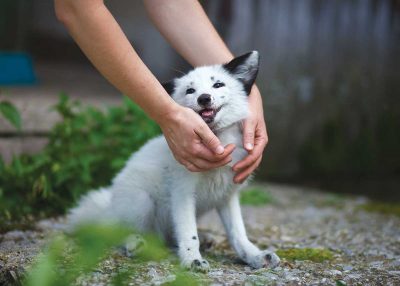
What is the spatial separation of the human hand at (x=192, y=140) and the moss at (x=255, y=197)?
6.49 feet

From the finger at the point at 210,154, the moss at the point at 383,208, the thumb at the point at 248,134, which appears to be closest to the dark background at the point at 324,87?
the moss at the point at 383,208

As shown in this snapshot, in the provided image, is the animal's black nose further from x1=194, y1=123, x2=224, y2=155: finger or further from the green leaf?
the green leaf

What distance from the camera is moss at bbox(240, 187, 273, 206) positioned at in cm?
400

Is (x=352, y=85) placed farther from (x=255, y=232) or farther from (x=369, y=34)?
(x=255, y=232)

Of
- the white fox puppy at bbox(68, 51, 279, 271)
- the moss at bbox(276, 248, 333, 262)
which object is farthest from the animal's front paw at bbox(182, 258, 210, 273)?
the moss at bbox(276, 248, 333, 262)

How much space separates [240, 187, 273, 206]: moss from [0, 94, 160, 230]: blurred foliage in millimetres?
869

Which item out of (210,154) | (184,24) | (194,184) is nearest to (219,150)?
(210,154)

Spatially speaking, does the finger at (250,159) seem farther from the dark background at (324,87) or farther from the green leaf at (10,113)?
the dark background at (324,87)

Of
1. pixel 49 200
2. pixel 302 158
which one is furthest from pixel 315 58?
pixel 49 200

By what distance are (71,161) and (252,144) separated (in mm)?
1548

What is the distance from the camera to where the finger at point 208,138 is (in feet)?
6.46

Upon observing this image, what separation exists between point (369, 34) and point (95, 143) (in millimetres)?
2487

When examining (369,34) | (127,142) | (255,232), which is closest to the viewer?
(255,232)

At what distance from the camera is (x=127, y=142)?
3545 millimetres
